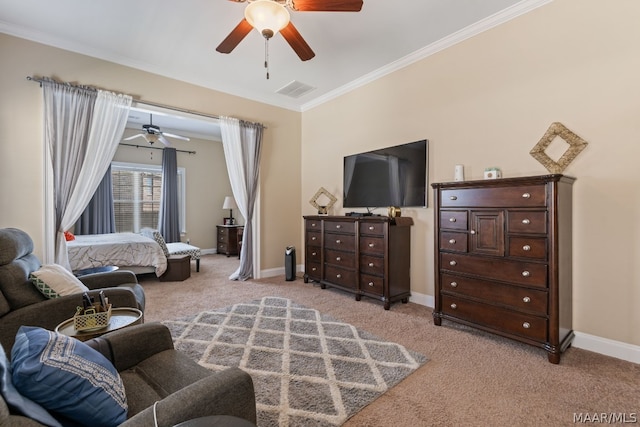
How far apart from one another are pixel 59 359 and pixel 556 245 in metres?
2.91

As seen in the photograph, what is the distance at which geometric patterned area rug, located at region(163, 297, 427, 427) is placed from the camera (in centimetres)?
176

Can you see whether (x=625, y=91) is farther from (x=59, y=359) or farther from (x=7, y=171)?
(x=7, y=171)

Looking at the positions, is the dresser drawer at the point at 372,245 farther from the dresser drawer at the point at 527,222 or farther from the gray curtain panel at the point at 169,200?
the gray curtain panel at the point at 169,200

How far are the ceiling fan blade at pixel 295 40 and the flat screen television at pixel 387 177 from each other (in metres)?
1.68

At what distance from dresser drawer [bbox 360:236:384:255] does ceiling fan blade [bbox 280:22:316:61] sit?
210 cm

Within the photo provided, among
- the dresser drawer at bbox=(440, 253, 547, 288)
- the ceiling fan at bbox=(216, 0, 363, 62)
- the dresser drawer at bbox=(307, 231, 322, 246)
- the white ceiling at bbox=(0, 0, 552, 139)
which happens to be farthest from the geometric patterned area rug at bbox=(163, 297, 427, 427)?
the white ceiling at bbox=(0, 0, 552, 139)

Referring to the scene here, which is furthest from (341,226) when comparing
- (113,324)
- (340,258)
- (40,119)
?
(40,119)

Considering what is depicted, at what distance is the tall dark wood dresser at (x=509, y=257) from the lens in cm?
227

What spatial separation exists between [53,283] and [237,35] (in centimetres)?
236

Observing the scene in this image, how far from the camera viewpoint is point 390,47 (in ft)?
11.5

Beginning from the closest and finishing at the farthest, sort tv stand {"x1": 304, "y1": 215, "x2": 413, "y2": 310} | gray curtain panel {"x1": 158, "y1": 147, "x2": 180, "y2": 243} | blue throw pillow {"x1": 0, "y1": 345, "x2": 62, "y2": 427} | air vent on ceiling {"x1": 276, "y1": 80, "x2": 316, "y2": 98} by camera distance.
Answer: blue throw pillow {"x1": 0, "y1": 345, "x2": 62, "y2": 427} → tv stand {"x1": 304, "y1": 215, "x2": 413, "y2": 310} → air vent on ceiling {"x1": 276, "y1": 80, "x2": 316, "y2": 98} → gray curtain panel {"x1": 158, "y1": 147, "x2": 180, "y2": 243}

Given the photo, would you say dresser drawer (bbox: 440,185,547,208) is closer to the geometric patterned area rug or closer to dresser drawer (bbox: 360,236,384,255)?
dresser drawer (bbox: 360,236,384,255)

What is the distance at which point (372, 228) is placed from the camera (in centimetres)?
362

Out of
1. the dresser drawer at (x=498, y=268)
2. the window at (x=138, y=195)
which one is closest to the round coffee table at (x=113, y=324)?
the dresser drawer at (x=498, y=268)
